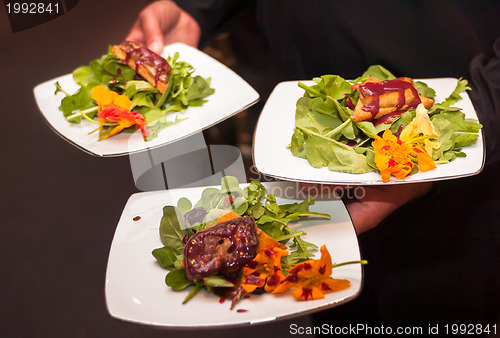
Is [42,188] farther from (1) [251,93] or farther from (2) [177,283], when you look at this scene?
(1) [251,93]

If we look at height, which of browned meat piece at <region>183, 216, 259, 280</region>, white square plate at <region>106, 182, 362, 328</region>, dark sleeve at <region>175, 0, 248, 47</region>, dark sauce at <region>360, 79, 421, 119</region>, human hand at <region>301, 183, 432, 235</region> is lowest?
human hand at <region>301, 183, 432, 235</region>

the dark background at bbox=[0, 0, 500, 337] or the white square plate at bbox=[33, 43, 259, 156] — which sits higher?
the white square plate at bbox=[33, 43, 259, 156]

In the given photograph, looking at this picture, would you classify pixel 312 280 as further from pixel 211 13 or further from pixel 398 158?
pixel 211 13

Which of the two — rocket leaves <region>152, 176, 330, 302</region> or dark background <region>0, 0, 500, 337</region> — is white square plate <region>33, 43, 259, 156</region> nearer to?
dark background <region>0, 0, 500, 337</region>

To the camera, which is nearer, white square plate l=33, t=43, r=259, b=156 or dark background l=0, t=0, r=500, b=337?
dark background l=0, t=0, r=500, b=337

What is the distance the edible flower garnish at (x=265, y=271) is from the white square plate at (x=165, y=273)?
1cm

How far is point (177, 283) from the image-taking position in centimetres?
55

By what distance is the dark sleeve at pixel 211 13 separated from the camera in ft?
3.17

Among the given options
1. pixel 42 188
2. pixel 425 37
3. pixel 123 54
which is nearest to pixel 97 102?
pixel 123 54

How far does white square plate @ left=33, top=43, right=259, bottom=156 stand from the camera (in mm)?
748

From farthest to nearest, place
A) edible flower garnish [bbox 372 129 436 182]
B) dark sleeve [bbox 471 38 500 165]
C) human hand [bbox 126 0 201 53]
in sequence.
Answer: human hand [bbox 126 0 201 53] → dark sleeve [bbox 471 38 500 165] → edible flower garnish [bbox 372 129 436 182]

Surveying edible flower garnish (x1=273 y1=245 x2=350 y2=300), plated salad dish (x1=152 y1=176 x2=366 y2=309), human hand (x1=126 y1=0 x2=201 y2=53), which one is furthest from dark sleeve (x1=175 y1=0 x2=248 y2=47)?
edible flower garnish (x1=273 y1=245 x2=350 y2=300)

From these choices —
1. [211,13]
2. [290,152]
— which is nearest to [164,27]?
[211,13]

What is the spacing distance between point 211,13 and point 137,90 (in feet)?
0.83
